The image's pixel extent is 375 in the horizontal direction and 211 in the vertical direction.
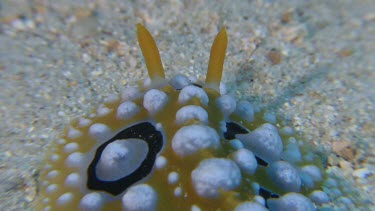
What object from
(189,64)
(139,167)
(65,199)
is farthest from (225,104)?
(189,64)

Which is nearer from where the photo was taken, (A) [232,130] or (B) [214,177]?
(B) [214,177]

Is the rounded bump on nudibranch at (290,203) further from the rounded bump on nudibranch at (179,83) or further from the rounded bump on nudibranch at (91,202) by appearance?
the rounded bump on nudibranch at (179,83)

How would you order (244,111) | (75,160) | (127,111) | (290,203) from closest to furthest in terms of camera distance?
(290,203), (75,160), (127,111), (244,111)

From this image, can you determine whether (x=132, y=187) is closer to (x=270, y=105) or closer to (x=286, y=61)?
(x=270, y=105)

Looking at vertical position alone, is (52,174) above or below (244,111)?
below

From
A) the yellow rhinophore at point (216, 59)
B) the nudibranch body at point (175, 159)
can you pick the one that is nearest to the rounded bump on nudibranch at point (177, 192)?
the nudibranch body at point (175, 159)

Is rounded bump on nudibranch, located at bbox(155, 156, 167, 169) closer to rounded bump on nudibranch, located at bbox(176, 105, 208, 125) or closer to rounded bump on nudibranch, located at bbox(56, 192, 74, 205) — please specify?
rounded bump on nudibranch, located at bbox(176, 105, 208, 125)

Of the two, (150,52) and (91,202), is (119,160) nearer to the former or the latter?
(91,202)
